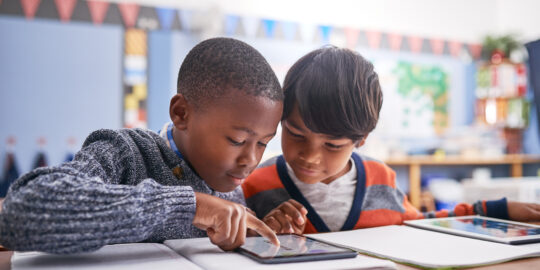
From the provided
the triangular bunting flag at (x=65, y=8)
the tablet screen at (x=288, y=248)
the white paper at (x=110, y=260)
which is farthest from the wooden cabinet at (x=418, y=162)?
the white paper at (x=110, y=260)

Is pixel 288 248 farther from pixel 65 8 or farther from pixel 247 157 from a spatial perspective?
pixel 65 8

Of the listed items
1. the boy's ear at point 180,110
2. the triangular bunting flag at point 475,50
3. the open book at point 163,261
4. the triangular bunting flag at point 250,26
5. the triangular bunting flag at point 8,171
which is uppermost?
the triangular bunting flag at point 250,26

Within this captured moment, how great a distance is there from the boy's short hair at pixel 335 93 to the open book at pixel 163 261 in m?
0.39

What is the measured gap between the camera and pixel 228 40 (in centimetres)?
81

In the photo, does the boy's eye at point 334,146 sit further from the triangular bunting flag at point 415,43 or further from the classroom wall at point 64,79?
the triangular bunting flag at point 415,43

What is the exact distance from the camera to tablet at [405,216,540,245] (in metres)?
0.68

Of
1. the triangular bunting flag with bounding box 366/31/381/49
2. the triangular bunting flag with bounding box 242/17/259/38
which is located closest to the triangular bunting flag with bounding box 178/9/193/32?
the triangular bunting flag with bounding box 242/17/259/38

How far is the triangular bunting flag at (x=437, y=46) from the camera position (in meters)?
4.59

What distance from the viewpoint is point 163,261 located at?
53 centimetres

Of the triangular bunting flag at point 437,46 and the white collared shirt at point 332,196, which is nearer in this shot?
the white collared shirt at point 332,196

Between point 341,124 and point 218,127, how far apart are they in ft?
0.88

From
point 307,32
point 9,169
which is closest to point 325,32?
point 307,32

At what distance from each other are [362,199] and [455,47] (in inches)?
163

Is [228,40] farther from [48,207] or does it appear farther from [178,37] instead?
[178,37]
